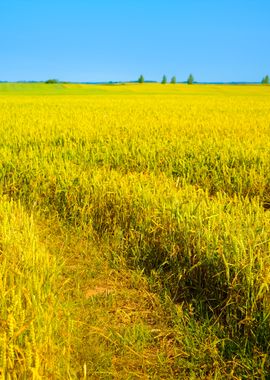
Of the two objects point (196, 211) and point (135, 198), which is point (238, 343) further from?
point (135, 198)

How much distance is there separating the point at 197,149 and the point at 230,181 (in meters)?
1.27

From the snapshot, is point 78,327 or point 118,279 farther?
point 118,279

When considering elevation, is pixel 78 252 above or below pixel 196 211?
below

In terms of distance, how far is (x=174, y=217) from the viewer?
10.7ft

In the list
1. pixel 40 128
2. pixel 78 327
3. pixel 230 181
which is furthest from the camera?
pixel 40 128

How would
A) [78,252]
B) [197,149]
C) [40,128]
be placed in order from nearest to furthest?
[78,252]
[197,149]
[40,128]

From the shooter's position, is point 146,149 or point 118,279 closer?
point 118,279

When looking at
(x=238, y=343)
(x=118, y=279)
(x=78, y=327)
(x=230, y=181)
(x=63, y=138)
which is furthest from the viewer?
(x=63, y=138)

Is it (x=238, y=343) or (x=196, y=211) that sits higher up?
(x=196, y=211)

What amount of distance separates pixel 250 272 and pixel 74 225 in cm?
229

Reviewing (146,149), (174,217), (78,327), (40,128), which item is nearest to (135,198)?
(174,217)

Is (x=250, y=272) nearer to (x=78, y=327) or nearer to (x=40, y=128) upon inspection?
(x=78, y=327)

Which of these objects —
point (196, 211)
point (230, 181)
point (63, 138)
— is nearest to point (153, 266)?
point (196, 211)

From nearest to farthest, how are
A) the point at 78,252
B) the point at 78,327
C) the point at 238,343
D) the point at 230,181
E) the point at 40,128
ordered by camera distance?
the point at 238,343 → the point at 78,327 → the point at 78,252 → the point at 230,181 → the point at 40,128
